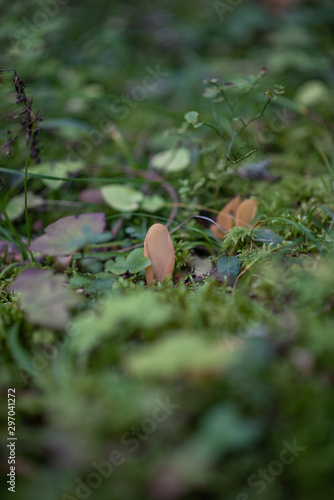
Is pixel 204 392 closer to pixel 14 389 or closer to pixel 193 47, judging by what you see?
pixel 14 389

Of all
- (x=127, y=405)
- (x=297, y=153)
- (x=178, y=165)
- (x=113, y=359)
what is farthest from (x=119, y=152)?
(x=127, y=405)

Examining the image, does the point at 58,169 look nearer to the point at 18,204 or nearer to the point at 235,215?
the point at 18,204

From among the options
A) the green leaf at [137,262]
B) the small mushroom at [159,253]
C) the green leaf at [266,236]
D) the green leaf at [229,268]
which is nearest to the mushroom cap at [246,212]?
the green leaf at [266,236]

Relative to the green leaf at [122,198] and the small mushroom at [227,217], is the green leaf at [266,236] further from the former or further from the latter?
the green leaf at [122,198]

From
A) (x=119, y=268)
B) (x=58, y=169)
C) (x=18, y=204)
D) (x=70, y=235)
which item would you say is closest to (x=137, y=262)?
(x=119, y=268)

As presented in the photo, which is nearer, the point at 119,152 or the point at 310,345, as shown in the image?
the point at 310,345

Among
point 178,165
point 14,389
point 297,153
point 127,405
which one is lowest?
point 297,153
